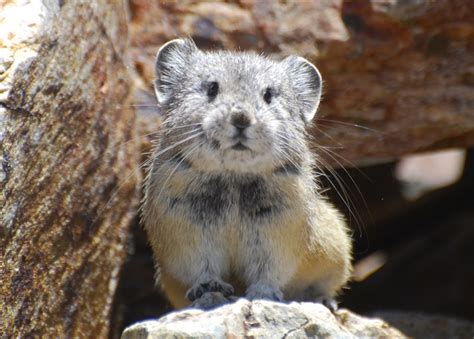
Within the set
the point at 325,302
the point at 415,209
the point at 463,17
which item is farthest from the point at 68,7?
the point at 415,209

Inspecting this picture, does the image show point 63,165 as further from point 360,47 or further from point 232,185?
point 360,47

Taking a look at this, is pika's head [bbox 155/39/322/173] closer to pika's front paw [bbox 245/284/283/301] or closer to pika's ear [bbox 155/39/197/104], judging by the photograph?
pika's ear [bbox 155/39/197/104]

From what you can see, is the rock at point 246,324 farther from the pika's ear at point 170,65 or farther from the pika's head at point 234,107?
the pika's ear at point 170,65

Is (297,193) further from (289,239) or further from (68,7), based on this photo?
(68,7)

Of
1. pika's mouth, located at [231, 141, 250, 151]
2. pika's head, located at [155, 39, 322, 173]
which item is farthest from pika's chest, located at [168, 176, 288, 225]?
pika's mouth, located at [231, 141, 250, 151]

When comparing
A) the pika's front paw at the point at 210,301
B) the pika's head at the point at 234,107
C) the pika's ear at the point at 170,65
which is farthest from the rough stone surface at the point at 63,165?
the pika's front paw at the point at 210,301

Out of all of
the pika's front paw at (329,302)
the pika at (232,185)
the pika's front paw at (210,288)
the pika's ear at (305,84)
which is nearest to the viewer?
the pika at (232,185)

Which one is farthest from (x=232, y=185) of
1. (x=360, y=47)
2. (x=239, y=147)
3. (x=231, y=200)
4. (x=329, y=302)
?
(x=360, y=47)
